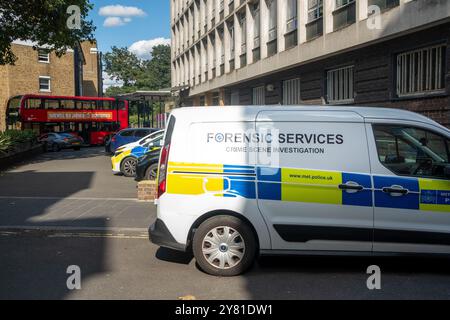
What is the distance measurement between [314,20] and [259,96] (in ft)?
23.8

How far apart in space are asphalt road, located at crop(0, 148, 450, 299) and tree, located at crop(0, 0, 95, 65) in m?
13.7

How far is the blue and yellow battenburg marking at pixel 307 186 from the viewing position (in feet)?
17.1

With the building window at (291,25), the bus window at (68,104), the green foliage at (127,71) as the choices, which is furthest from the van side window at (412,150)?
the green foliage at (127,71)

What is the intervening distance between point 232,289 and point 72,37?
782 inches

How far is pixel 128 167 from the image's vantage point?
15305 mm

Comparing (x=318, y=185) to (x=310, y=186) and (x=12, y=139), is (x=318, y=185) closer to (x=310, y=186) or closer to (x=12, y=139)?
(x=310, y=186)

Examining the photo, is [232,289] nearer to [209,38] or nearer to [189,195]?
[189,195]

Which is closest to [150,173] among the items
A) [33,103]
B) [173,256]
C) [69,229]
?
[69,229]

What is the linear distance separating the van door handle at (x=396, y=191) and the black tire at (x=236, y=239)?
60.8 inches

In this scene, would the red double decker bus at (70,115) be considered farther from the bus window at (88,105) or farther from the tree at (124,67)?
the tree at (124,67)

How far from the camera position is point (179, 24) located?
4609 cm

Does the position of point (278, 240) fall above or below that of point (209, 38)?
below

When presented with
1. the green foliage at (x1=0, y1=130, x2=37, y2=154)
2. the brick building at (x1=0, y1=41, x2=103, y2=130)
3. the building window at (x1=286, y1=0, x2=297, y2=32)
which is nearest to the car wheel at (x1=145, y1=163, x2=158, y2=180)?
the green foliage at (x1=0, y1=130, x2=37, y2=154)
